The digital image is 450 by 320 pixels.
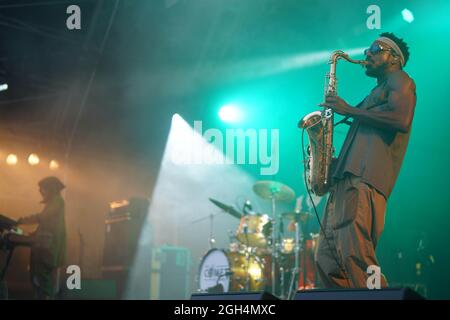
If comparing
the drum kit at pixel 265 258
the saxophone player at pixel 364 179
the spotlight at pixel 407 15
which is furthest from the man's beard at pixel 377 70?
the drum kit at pixel 265 258

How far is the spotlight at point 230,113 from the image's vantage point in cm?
1128

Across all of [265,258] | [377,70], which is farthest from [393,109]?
[265,258]

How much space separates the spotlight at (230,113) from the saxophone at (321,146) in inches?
272

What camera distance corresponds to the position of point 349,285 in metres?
3.72

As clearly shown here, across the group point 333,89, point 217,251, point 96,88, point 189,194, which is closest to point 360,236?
point 333,89

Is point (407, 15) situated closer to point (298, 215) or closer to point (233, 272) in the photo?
point (298, 215)

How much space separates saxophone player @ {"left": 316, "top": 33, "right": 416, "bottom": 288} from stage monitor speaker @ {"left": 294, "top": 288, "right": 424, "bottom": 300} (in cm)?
96

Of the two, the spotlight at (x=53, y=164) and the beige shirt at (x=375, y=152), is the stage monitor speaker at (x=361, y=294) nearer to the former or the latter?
the beige shirt at (x=375, y=152)

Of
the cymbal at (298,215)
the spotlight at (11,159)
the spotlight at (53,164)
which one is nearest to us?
the cymbal at (298,215)

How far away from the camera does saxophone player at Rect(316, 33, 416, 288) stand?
11.9ft

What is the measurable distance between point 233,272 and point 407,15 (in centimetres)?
528

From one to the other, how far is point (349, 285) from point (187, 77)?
8080 millimetres

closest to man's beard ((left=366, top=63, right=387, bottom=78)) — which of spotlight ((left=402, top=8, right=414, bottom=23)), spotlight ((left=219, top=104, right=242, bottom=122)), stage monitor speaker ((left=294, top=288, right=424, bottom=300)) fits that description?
A: stage monitor speaker ((left=294, top=288, right=424, bottom=300))
